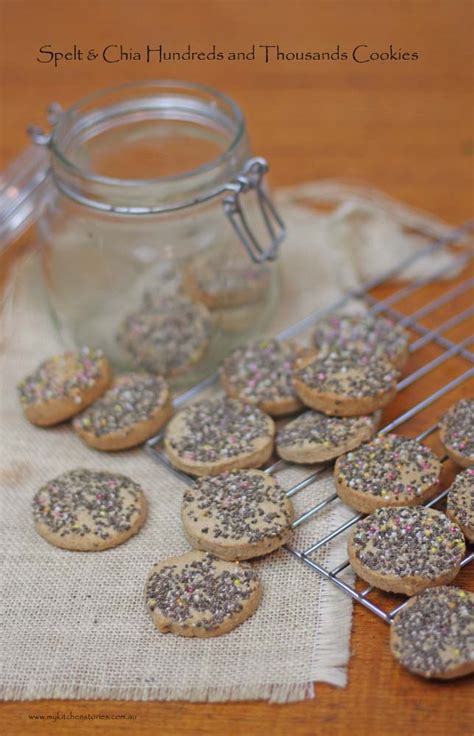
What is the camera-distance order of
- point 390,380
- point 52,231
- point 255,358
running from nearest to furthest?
point 390,380 → point 255,358 → point 52,231

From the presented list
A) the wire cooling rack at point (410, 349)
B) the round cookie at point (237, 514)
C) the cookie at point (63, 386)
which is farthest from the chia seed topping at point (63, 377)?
the round cookie at point (237, 514)

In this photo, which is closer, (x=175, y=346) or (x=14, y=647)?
(x=14, y=647)

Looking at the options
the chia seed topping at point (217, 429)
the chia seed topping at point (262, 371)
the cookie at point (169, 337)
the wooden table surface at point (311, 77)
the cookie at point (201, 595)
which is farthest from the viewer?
A: the wooden table surface at point (311, 77)

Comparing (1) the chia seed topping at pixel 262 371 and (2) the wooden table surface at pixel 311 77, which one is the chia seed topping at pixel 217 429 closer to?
(1) the chia seed topping at pixel 262 371

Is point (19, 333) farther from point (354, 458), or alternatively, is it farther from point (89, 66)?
point (89, 66)

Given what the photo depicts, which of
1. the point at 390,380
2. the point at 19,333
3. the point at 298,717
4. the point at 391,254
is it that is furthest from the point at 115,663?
the point at 391,254

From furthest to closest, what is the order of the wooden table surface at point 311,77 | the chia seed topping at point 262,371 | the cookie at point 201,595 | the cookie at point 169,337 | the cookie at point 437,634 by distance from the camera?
the wooden table surface at point 311,77
the cookie at point 169,337
the chia seed topping at point 262,371
the cookie at point 201,595
the cookie at point 437,634
